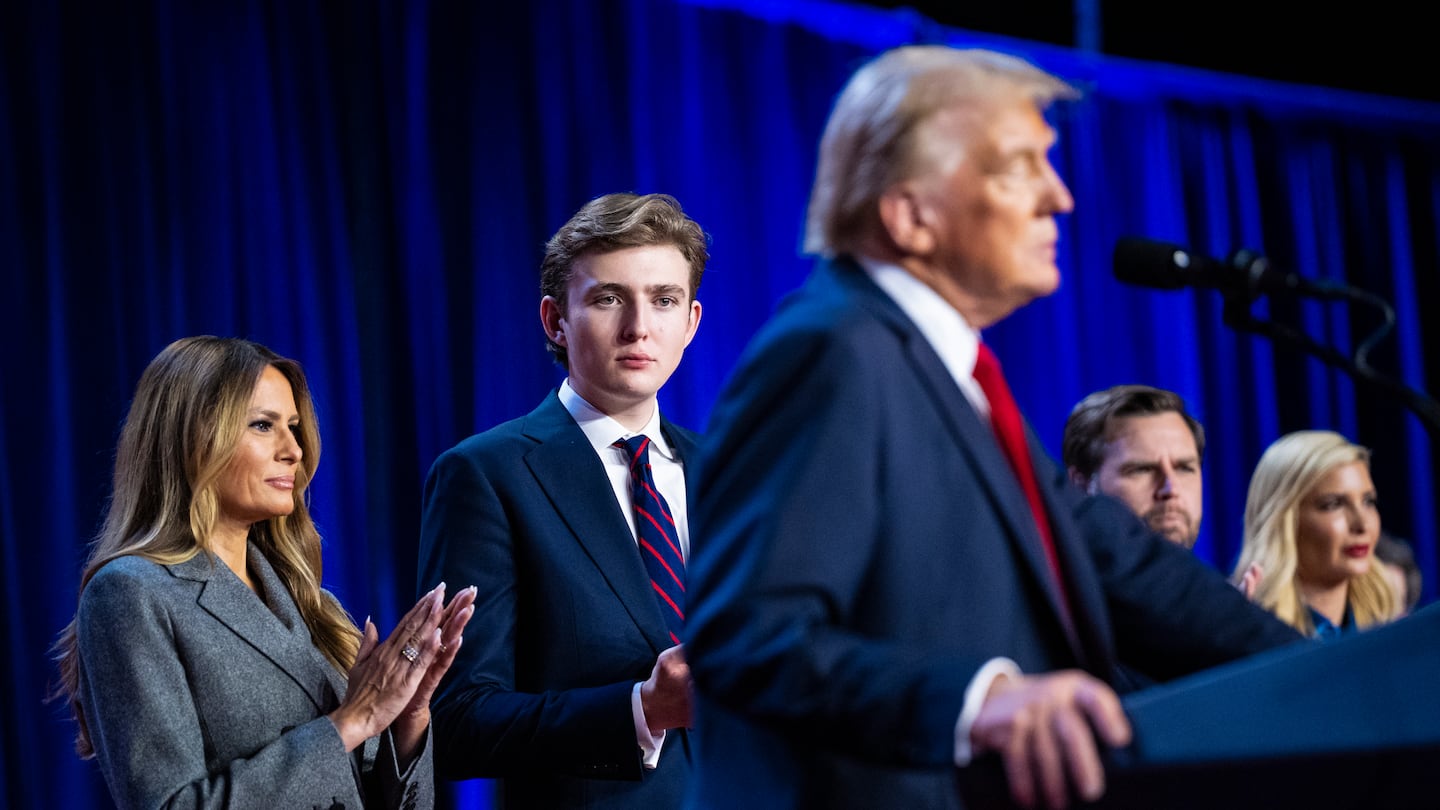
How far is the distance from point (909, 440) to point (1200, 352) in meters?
5.07

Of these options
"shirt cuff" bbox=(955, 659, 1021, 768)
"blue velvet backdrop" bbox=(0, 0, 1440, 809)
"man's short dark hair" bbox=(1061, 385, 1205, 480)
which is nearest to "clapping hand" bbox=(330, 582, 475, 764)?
"shirt cuff" bbox=(955, 659, 1021, 768)

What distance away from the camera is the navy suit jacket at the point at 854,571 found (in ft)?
3.50

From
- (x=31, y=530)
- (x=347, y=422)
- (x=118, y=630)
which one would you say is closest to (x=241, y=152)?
(x=347, y=422)

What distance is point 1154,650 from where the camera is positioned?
144 centimetres

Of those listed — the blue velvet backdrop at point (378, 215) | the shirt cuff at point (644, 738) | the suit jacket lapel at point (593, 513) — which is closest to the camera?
the shirt cuff at point (644, 738)

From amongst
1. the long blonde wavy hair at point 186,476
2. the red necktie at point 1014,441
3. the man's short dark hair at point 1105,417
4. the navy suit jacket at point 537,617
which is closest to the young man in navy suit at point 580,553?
the navy suit jacket at point 537,617

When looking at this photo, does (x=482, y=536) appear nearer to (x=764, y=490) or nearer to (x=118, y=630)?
(x=118, y=630)

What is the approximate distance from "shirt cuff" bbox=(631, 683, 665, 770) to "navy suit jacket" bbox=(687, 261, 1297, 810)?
29.9 inches

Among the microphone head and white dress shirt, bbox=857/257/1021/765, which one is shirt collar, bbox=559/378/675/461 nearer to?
the microphone head

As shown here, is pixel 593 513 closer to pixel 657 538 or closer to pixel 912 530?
pixel 657 538

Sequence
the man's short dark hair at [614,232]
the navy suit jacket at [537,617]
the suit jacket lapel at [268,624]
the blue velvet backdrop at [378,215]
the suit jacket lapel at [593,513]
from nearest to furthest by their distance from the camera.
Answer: the navy suit jacket at [537,617], the suit jacket lapel at [593,513], the suit jacket lapel at [268,624], the man's short dark hair at [614,232], the blue velvet backdrop at [378,215]

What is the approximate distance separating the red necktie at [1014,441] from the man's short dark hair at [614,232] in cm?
121

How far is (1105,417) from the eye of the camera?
10.7ft

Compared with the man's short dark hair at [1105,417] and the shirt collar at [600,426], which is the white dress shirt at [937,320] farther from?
the man's short dark hair at [1105,417]
